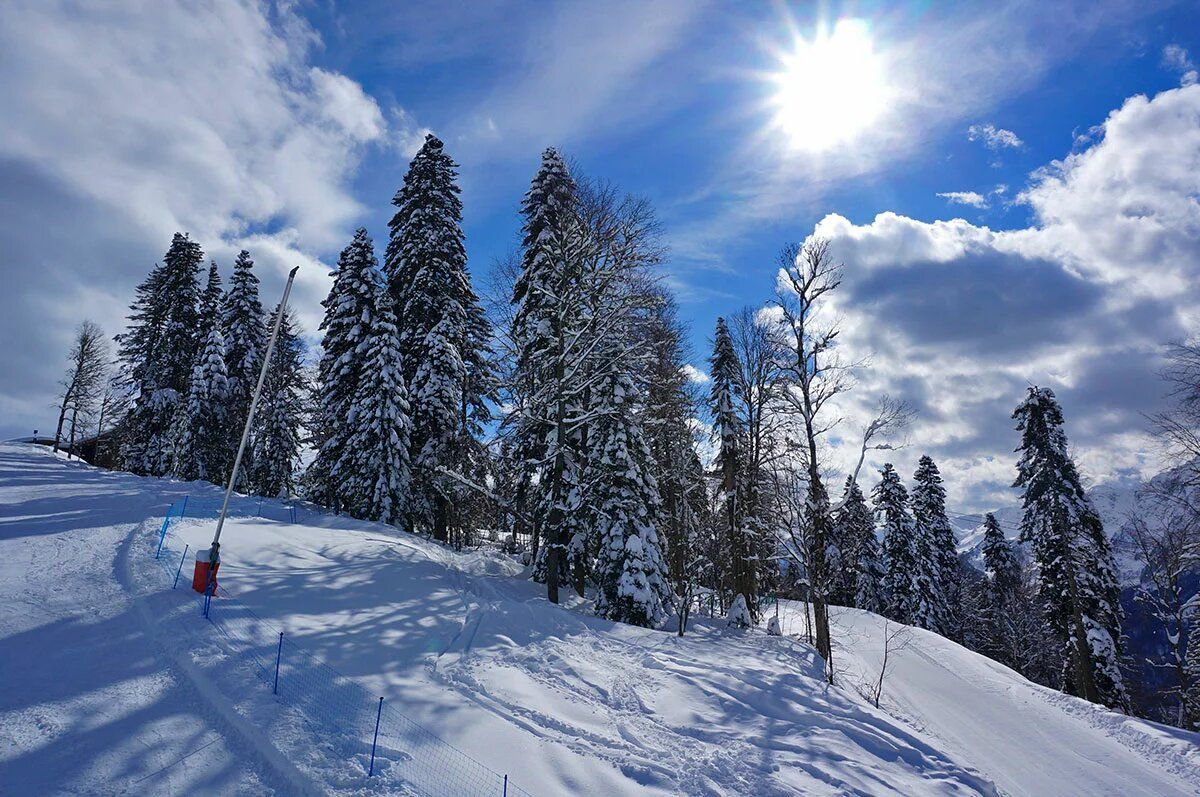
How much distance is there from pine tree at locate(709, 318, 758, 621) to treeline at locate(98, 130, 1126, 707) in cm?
12

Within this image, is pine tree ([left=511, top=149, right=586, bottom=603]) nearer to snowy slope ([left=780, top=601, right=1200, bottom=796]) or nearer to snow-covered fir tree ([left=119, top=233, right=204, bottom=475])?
snowy slope ([left=780, top=601, right=1200, bottom=796])

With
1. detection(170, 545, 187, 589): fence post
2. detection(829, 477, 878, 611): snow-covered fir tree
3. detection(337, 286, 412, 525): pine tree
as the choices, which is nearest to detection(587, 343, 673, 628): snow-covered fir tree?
detection(337, 286, 412, 525): pine tree

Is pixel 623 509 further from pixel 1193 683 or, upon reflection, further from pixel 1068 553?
pixel 1193 683

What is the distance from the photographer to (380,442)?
25797mm

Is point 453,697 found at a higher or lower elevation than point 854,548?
lower

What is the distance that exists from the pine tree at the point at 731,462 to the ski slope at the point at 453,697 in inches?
172

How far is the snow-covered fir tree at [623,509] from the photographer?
18.1m

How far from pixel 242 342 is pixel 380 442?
18.8 meters

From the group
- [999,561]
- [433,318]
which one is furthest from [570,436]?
[999,561]

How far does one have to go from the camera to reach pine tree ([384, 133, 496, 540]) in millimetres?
26766


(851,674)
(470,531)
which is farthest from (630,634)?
(470,531)

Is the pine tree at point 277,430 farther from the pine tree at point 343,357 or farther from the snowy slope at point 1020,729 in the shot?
the snowy slope at point 1020,729

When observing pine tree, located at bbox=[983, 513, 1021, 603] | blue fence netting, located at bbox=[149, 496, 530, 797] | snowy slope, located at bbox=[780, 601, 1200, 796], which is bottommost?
snowy slope, located at bbox=[780, 601, 1200, 796]

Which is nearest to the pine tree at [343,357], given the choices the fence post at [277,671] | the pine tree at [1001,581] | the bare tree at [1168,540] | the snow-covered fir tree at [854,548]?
the fence post at [277,671]
